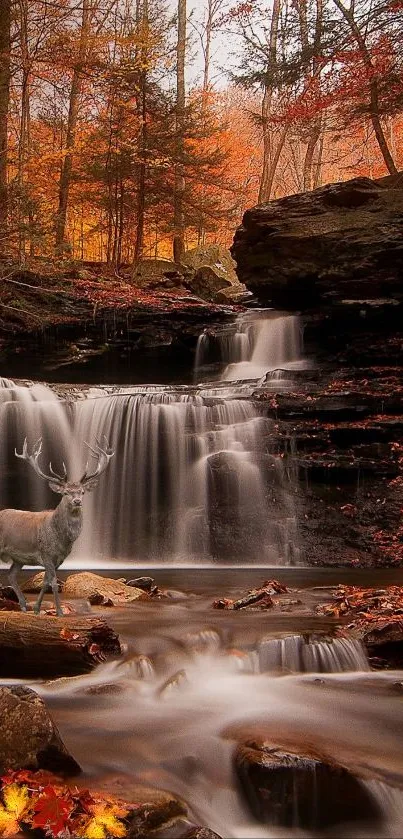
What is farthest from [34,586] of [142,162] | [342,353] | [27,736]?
[142,162]

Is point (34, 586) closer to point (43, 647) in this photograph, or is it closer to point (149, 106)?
point (43, 647)

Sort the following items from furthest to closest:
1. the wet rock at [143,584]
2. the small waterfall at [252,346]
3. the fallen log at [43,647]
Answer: the small waterfall at [252,346]
the wet rock at [143,584]
the fallen log at [43,647]

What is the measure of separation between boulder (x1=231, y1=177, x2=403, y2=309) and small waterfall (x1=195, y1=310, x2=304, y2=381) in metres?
1.06

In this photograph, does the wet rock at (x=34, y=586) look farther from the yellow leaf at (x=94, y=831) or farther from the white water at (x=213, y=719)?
the yellow leaf at (x=94, y=831)

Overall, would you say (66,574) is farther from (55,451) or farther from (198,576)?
(55,451)

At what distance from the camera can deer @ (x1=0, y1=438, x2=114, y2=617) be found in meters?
5.11

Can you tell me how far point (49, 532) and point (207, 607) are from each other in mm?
2626

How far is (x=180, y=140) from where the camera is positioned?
20.9 m

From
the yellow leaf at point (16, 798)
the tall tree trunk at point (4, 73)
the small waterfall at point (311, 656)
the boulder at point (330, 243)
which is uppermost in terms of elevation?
the tall tree trunk at point (4, 73)

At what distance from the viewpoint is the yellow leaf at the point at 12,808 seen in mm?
2762

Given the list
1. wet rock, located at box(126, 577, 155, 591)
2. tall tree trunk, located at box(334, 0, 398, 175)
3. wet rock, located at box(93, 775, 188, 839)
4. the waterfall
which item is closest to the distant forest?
tall tree trunk, located at box(334, 0, 398, 175)

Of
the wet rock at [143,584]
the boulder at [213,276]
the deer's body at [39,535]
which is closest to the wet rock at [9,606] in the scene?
the deer's body at [39,535]

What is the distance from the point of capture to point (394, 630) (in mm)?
5406

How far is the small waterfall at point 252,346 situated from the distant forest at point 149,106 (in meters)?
4.85
